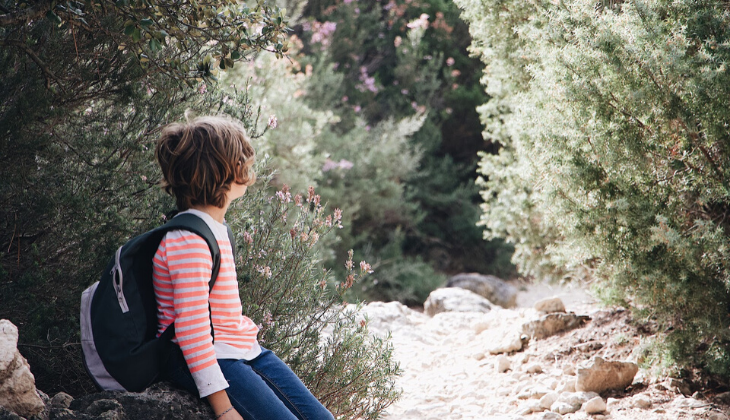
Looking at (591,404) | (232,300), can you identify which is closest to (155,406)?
(232,300)

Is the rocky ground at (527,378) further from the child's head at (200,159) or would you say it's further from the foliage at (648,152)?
the child's head at (200,159)

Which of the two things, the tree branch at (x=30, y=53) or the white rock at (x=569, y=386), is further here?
the white rock at (x=569, y=386)

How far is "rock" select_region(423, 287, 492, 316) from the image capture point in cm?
781

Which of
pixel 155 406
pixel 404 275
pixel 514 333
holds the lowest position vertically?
pixel 404 275

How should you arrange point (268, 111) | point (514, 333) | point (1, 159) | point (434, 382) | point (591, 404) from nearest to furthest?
point (1, 159) → point (591, 404) → point (434, 382) → point (514, 333) → point (268, 111)

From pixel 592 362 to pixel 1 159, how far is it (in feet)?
12.5

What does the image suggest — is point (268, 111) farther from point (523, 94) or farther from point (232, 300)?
point (232, 300)

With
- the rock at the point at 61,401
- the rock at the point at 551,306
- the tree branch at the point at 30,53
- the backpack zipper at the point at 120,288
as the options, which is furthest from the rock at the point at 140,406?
the rock at the point at 551,306

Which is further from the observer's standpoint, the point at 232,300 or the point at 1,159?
the point at 1,159

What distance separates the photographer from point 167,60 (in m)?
2.84

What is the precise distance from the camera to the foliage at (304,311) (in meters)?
3.08

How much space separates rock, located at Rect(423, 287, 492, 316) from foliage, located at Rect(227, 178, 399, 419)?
4.57 metres

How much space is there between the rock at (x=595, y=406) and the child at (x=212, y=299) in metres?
2.40

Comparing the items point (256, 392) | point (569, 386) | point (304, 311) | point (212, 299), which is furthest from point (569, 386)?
point (212, 299)
